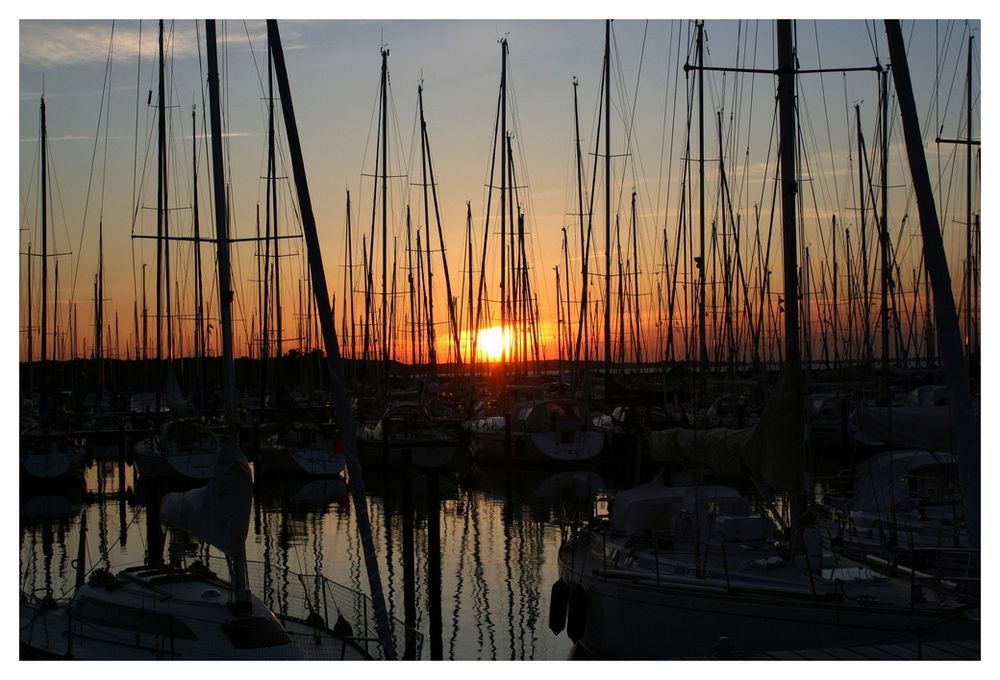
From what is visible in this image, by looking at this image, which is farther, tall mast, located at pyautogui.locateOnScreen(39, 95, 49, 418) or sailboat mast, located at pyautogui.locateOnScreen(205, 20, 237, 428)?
tall mast, located at pyautogui.locateOnScreen(39, 95, 49, 418)

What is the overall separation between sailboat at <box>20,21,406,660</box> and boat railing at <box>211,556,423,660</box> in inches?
3.3

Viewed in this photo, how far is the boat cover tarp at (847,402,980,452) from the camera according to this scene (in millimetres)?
12336

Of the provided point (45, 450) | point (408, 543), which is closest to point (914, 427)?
point (408, 543)

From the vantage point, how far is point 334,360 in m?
9.49

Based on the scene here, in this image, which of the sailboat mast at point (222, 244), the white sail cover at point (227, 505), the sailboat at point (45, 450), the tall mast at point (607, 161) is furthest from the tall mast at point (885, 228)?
the sailboat at point (45, 450)

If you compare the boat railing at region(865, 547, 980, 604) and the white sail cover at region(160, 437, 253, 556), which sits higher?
the white sail cover at region(160, 437, 253, 556)

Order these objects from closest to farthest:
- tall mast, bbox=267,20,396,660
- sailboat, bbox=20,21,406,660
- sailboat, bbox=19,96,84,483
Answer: tall mast, bbox=267,20,396,660 < sailboat, bbox=20,21,406,660 < sailboat, bbox=19,96,84,483

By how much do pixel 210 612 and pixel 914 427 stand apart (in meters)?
8.04

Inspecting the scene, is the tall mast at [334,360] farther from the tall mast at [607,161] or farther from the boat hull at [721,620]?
the tall mast at [607,161]

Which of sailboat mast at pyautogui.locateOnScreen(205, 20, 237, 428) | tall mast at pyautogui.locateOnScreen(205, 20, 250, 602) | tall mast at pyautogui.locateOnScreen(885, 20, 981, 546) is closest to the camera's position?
tall mast at pyautogui.locateOnScreen(885, 20, 981, 546)

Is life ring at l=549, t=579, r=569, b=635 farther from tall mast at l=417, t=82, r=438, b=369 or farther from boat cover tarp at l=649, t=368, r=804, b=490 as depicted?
tall mast at l=417, t=82, r=438, b=369

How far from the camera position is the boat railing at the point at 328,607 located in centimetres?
1153

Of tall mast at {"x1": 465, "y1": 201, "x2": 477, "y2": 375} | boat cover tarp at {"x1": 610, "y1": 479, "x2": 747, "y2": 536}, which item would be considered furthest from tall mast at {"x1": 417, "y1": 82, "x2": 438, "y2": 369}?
boat cover tarp at {"x1": 610, "y1": 479, "x2": 747, "y2": 536}

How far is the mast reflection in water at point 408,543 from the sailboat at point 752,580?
1630 mm
